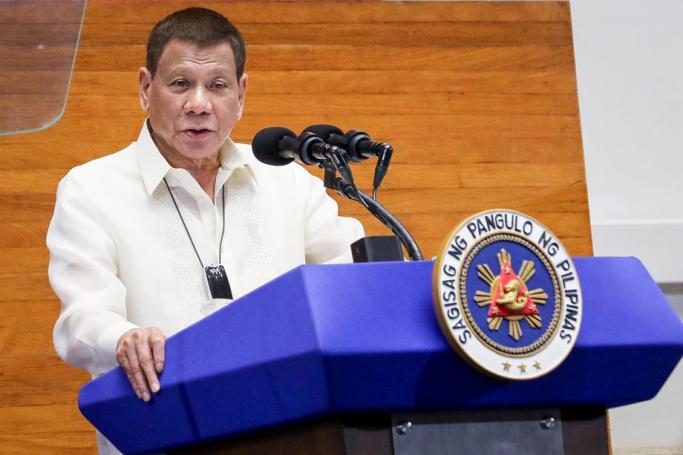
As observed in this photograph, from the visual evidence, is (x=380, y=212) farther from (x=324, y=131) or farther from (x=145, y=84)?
(x=145, y=84)

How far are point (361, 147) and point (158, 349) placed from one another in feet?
1.35

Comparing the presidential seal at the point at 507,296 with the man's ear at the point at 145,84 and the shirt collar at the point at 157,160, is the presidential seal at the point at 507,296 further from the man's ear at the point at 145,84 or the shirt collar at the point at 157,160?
the man's ear at the point at 145,84

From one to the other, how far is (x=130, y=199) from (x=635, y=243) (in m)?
1.91

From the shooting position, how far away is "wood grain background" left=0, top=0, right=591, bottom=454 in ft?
10.6

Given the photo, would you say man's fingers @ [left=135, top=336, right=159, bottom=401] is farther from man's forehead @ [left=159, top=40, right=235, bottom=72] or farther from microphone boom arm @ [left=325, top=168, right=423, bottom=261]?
man's forehead @ [left=159, top=40, right=235, bottom=72]

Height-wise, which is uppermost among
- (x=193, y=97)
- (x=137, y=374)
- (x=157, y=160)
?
A: (x=193, y=97)

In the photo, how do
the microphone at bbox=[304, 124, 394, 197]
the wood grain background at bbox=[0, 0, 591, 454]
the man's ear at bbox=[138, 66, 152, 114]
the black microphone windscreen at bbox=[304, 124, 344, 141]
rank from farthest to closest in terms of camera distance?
the wood grain background at bbox=[0, 0, 591, 454], the man's ear at bbox=[138, 66, 152, 114], the black microphone windscreen at bbox=[304, 124, 344, 141], the microphone at bbox=[304, 124, 394, 197]

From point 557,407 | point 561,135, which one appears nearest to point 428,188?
point 561,135

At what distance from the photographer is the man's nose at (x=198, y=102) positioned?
207cm

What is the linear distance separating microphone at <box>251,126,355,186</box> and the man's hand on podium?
35cm

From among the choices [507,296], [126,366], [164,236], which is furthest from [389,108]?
[507,296]

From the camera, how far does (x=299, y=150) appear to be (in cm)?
169

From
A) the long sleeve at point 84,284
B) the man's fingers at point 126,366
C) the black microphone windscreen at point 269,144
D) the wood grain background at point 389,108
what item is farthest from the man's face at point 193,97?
the wood grain background at point 389,108

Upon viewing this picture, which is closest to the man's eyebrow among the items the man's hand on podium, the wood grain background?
the man's hand on podium
